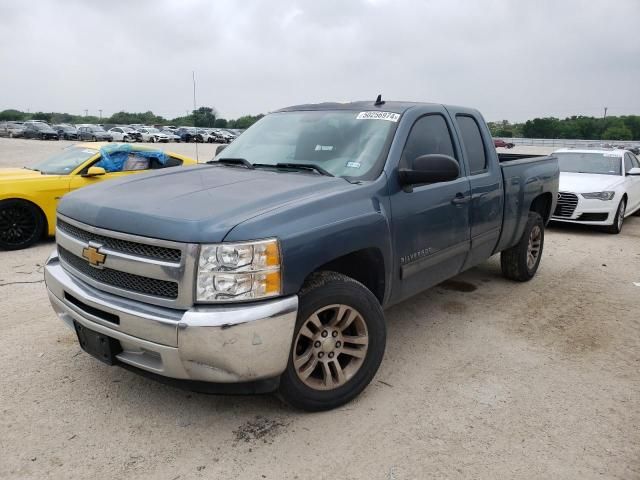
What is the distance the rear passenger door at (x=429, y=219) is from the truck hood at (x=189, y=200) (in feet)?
1.83

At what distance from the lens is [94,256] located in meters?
2.83

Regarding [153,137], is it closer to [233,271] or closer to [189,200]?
[189,200]

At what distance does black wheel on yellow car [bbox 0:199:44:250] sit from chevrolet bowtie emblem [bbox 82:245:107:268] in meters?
→ 4.80

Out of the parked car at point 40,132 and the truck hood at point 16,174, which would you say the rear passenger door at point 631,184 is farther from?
the parked car at point 40,132

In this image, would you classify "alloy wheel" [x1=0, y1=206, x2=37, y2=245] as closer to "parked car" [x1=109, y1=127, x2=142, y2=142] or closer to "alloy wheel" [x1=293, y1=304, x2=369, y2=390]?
"alloy wheel" [x1=293, y1=304, x2=369, y2=390]

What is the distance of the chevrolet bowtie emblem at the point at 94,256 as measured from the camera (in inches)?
110

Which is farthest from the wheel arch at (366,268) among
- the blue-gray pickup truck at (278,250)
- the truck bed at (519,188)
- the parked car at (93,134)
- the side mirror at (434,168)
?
the parked car at (93,134)

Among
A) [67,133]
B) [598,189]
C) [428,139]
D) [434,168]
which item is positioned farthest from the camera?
[67,133]

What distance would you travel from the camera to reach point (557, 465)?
104 inches

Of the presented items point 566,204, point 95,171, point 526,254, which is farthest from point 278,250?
point 566,204

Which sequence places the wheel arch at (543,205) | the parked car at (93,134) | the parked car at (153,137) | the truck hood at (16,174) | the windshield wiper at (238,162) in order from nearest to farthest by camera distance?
the windshield wiper at (238,162) → the wheel arch at (543,205) → the truck hood at (16,174) → the parked car at (93,134) → the parked car at (153,137)

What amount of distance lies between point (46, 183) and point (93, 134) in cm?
4145

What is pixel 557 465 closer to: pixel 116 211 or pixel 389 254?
pixel 389 254

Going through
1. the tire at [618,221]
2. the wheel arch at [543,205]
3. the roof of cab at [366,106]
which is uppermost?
the roof of cab at [366,106]
